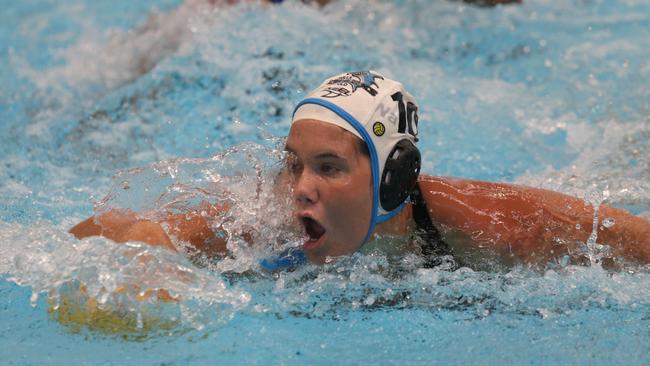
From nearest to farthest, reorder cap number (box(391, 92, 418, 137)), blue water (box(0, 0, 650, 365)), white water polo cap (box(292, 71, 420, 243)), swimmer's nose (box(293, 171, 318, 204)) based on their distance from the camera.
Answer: blue water (box(0, 0, 650, 365))
swimmer's nose (box(293, 171, 318, 204))
white water polo cap (box(292, 71, 420, 243))
cap number (box(391, 92, 418, 137))

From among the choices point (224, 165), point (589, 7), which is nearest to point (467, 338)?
point (224, 165)

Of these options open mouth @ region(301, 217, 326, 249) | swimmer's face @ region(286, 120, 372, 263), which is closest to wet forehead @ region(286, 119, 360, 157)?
swimmer's face @ region(286, 120, 372, 263)

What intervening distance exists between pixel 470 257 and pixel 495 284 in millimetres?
179

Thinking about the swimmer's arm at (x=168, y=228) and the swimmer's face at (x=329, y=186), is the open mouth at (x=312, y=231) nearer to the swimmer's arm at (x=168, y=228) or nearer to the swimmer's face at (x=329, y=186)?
the swimmer's face at (x=329, y=186)

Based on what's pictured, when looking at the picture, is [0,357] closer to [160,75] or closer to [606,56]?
[160,75]

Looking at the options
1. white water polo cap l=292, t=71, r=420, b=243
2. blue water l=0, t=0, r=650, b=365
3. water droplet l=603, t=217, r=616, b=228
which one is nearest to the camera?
blue water l=0, t=0, r=650, b=365

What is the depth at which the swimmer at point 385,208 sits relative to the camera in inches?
116

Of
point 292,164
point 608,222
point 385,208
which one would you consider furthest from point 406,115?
point 608,222

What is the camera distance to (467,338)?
277 cm

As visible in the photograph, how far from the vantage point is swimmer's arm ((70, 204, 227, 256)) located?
2971mm

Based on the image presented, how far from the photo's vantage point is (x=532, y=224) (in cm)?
321

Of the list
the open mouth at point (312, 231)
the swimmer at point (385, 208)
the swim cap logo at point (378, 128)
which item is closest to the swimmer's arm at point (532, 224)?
the swimmer at point (385, 208)

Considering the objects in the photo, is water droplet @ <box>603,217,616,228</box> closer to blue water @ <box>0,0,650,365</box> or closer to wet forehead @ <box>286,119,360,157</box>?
blue water @ <box>0,0,650,365</box>

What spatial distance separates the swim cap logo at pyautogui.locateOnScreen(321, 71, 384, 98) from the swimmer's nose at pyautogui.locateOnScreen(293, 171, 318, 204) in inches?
12.5
